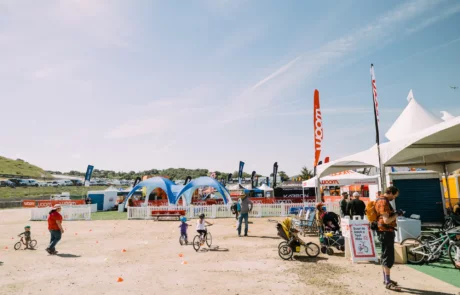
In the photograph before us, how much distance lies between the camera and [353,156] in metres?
9.59

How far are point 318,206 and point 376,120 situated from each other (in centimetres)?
344

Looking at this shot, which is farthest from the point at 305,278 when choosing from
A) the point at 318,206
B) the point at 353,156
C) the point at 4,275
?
the point at 4,275

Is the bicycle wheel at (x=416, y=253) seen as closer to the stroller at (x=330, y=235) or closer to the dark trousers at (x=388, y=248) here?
the stroller at (x=330, y=235)

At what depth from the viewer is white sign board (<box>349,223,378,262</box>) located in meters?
7.12

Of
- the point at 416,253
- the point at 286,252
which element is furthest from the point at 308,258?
the point at 416,253

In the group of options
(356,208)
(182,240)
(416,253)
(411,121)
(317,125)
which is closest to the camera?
(416,253)

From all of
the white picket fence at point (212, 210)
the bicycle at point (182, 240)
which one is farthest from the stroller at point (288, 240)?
the white picket fence at point (212, 210)

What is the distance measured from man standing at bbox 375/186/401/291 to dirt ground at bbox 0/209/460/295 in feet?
0.87

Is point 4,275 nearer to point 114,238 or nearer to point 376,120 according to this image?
point 114,238

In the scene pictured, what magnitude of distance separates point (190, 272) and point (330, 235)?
4172 mm

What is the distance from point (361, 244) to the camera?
7.22m

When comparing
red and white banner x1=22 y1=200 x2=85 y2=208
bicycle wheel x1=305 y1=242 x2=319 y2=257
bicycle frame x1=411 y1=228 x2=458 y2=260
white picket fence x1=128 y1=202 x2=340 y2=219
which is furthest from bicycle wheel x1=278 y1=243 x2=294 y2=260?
red and white banner x1=22 y1=200 x2=85 y2=208

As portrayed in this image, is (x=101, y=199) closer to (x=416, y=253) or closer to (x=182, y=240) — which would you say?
(x=182, y=240)

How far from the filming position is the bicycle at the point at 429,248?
6.52 m
